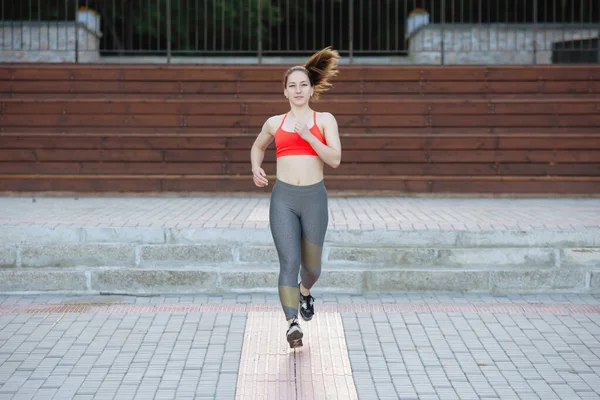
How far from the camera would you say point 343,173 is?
13.5 m

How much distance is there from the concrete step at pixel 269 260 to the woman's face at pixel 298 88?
272 centimetres

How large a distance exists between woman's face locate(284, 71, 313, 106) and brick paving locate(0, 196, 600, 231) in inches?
113

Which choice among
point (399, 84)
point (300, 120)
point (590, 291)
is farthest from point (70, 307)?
point (399, 84)

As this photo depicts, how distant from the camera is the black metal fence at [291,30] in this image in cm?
1644

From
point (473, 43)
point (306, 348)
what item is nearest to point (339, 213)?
point (306, 348)

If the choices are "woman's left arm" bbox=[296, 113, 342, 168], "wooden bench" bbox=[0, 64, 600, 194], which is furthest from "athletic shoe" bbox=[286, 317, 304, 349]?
"wooden bench" bbox=[0, 64, 600, 194]

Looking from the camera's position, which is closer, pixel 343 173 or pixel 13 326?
pixel 13 326

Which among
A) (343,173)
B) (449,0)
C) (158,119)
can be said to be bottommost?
(343,173)

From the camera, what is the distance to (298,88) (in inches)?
236

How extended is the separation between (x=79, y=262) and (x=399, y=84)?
300 inches

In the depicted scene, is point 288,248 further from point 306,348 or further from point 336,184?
point 336,184

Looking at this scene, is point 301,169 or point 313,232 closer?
point 301,169

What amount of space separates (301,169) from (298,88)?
22.1 inches

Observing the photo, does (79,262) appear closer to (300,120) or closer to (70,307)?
(70,307)
